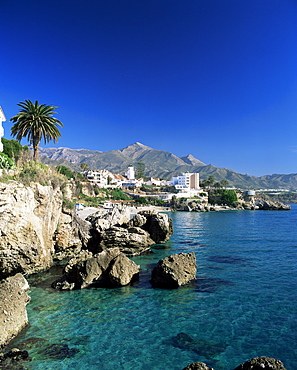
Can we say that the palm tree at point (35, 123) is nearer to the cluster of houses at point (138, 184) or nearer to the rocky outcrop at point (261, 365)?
the rocky outcrop at point (261, 365)

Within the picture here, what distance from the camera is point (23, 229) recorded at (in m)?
15.2

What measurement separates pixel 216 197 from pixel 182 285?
126244mm

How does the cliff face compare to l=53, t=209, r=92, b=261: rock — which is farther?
l=53, t=209, r=92, b=261: rock

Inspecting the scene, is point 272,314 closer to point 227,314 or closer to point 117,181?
point 227,314

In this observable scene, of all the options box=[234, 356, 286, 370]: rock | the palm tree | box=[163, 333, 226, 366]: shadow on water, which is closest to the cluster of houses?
the palm tree

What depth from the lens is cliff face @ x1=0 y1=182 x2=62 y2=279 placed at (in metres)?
14.3

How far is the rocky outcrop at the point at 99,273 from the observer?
47.5ft

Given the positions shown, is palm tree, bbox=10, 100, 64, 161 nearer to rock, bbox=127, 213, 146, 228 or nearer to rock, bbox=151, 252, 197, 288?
rock, bbox=127, 213, 146, 228

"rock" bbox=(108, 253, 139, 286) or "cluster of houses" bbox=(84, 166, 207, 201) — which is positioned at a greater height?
"cluster of houses" bbox=(84, 166, 207, 201)

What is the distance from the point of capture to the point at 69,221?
72.8ft

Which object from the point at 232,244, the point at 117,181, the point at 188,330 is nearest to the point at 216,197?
the point at 117,181

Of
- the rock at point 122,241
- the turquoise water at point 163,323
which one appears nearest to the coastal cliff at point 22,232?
the turquoise water at point 163,323

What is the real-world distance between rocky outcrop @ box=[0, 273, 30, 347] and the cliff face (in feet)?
13.4

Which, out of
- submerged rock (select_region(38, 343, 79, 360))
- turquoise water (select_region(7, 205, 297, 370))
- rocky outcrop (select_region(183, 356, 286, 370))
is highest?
rocky outcrop (select_region(183, 356, 286, 370))
